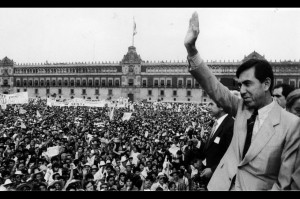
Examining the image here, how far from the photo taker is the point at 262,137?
7.00ft

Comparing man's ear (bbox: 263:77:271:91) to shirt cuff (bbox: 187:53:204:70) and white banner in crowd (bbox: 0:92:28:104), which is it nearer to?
shirt cuff (bbox: 187:53:204:70)

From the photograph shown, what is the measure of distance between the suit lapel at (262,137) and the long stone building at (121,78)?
60188 mm

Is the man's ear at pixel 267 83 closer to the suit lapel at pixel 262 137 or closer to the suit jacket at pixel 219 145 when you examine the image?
the suit lapel at pixel 262 137

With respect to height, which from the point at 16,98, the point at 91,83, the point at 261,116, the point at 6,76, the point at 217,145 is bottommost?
the point at 217,145

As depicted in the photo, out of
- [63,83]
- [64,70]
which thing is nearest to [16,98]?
[63,83]

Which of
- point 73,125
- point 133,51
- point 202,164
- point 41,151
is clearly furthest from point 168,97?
point 202,164

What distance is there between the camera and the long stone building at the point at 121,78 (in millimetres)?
64719

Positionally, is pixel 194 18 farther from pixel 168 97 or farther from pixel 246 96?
pixel 168 97

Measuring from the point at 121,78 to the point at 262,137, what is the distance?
6666 centimetres

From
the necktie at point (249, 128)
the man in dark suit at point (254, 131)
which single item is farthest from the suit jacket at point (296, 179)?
the necktie at point (249, 128)

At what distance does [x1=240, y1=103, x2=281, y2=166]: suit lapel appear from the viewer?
6.94ft

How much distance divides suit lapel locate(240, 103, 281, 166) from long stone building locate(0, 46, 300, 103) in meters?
60.2

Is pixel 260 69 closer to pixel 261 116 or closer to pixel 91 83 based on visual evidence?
pixel 261 116
